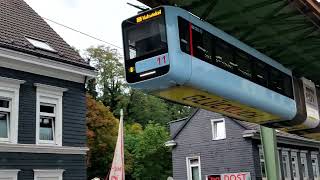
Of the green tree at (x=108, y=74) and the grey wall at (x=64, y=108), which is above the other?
the green tree at (x=108, y=74)

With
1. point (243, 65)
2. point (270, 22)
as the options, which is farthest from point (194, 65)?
point (270, 22)

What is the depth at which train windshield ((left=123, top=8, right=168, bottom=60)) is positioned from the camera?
10359 mm

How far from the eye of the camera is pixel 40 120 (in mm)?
18609

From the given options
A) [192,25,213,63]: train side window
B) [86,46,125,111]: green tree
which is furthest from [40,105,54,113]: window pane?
[86,46,125,111]: green tree

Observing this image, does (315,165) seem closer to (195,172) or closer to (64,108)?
(195,172)

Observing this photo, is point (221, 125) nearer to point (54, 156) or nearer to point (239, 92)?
point (54, 156)

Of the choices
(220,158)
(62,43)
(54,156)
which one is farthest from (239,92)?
(220,158)

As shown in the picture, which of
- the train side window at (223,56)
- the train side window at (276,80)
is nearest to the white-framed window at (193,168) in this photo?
the train side window at (276,80)

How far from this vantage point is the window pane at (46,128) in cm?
1856

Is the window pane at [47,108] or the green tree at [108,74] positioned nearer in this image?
the window pane at [47,108]

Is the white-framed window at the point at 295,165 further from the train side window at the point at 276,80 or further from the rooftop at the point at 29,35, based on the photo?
the train side window at the point at 276,80

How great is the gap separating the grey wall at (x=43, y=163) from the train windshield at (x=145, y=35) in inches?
316

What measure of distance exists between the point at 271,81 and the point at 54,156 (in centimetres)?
858

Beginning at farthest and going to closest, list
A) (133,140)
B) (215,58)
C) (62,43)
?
(133,140)
(62,43)
(215,58)
